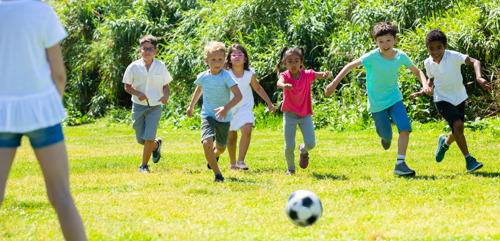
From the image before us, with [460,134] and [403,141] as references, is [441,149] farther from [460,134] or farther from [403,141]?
[403,141]

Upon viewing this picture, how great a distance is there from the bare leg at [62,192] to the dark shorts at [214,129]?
3510 millimetres

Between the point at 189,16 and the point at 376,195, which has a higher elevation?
the point at 189,16

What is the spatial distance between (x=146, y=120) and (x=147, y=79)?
52 cm

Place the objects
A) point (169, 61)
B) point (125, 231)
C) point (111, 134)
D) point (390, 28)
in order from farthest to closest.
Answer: point (169, 61), point (111, 134), point (390, 28), point (125, 231)

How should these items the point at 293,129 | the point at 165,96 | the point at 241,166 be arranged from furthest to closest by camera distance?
the point at 241,166 < the point at 165,96 < the point at 293,129

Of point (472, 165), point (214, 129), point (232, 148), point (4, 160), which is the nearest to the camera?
point (4, 160)

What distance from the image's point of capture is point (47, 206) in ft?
17.9

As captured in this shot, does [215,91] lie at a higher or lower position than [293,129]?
higher

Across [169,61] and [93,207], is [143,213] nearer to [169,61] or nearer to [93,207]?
[93,207]

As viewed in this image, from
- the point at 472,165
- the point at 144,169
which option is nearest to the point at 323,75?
the point at 472,165

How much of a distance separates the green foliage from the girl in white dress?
15.0 feet

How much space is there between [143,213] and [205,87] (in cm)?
240

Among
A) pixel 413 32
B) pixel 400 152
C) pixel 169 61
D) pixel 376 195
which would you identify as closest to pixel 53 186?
pixel 376 195

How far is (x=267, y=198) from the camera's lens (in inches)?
223
